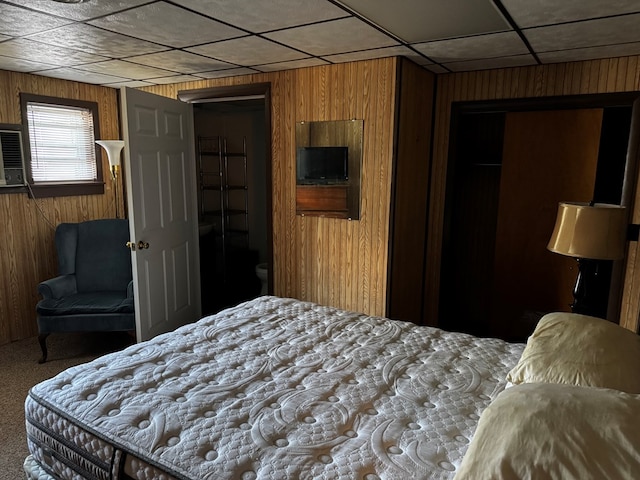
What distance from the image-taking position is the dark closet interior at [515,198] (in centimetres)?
375

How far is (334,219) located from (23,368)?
8.51 ft

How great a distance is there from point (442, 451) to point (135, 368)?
1223 mm

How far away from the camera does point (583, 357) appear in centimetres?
144

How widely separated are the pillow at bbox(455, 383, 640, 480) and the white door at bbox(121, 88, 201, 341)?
9.64 ft

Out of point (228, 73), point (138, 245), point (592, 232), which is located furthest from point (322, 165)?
point (592, 232)

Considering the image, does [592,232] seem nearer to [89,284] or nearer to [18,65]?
[89,284]

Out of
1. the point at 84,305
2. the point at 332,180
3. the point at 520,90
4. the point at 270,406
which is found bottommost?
the point at 84,305

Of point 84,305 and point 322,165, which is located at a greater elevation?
point 322,165

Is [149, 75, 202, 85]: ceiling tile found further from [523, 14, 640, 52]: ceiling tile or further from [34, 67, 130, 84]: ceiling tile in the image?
[523, 14, 640, 52]: ceiling tile

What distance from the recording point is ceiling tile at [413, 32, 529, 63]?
257cm

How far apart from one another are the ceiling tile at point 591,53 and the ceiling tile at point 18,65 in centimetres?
368

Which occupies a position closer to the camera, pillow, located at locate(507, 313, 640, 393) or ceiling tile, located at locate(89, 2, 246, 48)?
pillow, located at locate(507, 313, 640, 393)

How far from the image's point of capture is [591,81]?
311cm

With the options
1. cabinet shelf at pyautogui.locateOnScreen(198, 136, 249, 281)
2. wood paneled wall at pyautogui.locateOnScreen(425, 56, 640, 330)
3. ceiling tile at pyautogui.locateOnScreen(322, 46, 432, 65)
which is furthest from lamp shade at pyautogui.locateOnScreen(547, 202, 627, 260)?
cabinet shelf at pyautogui.locateOnScreen(198, 136, 249, 281)
